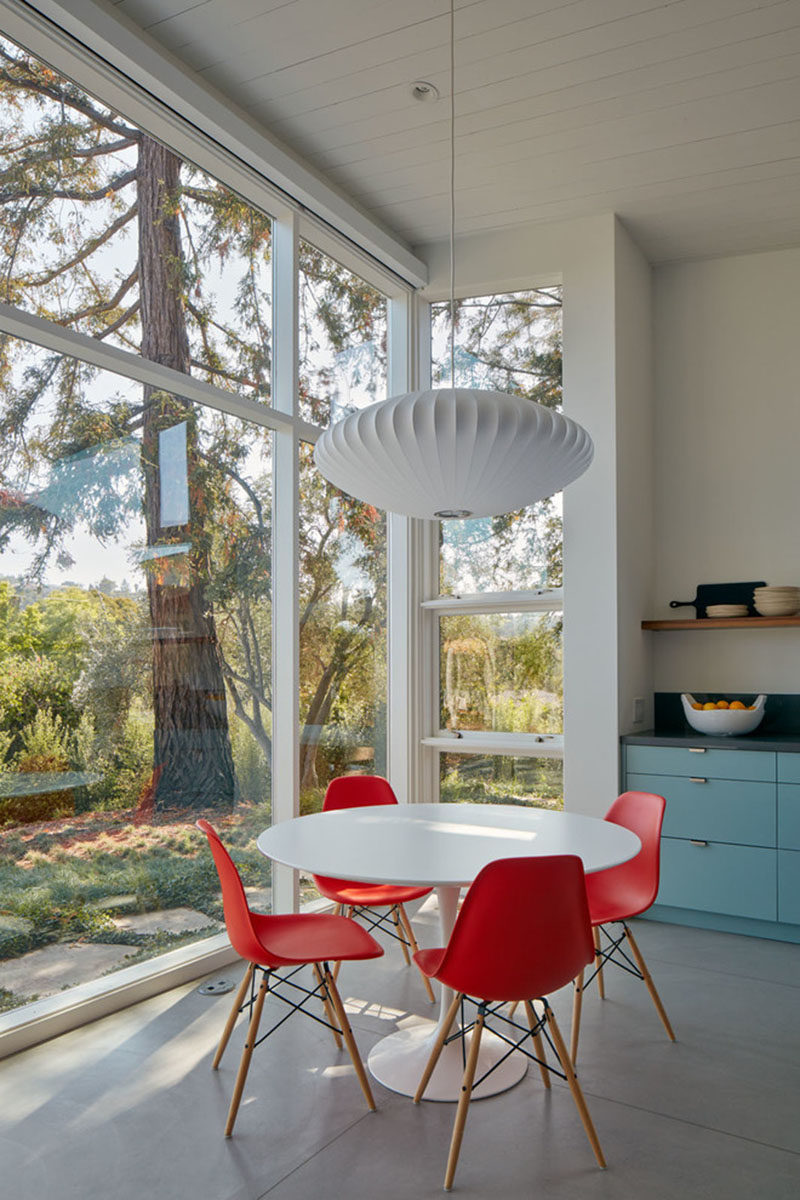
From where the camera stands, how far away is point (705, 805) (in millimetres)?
4004

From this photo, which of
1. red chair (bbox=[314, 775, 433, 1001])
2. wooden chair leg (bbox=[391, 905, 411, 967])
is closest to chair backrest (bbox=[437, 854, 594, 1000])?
red chair (bbox=[314, 775, 433, 1001])

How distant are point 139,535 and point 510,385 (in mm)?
2338

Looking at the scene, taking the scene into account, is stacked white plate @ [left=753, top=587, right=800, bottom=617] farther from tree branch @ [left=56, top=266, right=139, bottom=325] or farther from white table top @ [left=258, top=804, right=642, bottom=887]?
tree branch @ [left=56, top=266, right=139, bottom=325]

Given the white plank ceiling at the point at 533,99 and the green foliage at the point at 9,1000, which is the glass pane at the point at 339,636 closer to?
the white plank ceiling at the point at 533,99

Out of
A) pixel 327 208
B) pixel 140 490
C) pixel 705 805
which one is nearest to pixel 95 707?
pixel 140 490

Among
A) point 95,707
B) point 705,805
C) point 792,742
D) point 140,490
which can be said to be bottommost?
point 705,805

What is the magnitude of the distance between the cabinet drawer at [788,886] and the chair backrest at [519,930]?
2031mm

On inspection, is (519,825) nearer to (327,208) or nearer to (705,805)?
(705,805)

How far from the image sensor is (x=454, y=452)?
2.41 meters

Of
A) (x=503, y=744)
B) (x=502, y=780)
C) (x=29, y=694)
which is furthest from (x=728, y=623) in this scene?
(x=29, y=694)

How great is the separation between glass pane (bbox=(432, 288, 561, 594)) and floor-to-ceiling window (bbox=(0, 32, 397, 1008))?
0.86 m

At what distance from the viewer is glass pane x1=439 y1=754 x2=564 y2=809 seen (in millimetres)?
4508

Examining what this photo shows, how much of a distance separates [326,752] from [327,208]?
2471mm

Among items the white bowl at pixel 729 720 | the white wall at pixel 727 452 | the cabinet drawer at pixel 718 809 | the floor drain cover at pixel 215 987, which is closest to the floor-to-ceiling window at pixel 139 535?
the floor drain cover at pixel 215 987
